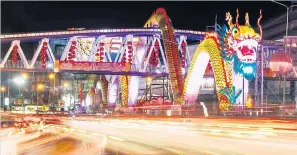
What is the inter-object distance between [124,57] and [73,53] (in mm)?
7770

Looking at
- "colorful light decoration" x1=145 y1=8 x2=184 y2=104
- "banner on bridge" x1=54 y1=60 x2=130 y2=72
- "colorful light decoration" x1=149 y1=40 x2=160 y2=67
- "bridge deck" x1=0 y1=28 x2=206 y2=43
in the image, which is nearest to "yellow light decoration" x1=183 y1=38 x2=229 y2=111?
"colorful light decoration" x1=145 y1=8 x2=184 y2=104

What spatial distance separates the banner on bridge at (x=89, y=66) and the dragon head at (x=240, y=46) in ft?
76.5

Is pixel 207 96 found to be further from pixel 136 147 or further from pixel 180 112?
pixel 136 147

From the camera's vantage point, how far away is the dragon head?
1356 inches

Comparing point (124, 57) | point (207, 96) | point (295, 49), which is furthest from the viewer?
point (207, 96)

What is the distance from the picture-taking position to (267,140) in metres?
18.6

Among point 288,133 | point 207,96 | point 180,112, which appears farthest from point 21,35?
point 288,133

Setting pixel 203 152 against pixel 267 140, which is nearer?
pixel 203 152

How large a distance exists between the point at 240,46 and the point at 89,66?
1147 inches

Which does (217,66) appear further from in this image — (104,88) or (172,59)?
(104,88)

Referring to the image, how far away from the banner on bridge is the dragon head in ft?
76.5

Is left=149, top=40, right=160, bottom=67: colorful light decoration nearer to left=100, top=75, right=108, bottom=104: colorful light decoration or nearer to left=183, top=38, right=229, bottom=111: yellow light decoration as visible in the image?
left=100, top=75, right=108, bottom=104: colorful light decoration

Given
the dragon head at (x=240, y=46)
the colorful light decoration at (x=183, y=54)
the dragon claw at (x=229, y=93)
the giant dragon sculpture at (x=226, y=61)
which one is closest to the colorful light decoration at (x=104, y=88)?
Result: the colorful light decoration at (x=183, y=54)

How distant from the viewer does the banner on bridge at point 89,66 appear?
5988 cm
